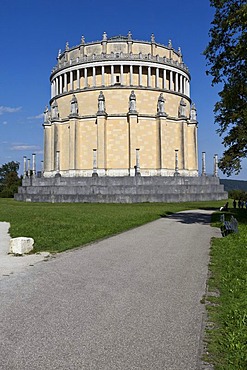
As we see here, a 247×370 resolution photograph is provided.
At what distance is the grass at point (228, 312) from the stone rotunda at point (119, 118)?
122ft

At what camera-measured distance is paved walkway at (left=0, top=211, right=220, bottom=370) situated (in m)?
4.09

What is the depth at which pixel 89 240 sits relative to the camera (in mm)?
13125

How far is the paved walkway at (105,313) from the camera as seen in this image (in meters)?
4.09

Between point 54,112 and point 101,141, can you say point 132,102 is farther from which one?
point 54,112

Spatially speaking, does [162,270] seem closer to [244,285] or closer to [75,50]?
[244,285]

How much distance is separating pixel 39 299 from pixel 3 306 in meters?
0.65

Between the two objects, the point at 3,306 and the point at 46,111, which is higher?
the point at 46,111

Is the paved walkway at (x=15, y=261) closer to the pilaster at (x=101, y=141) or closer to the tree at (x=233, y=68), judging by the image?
the tree at (x=233, y=68)

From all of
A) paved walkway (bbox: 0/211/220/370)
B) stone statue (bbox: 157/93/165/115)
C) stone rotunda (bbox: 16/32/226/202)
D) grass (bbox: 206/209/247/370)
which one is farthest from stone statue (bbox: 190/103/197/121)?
paved walkway (bbox: 0/211/220/370)

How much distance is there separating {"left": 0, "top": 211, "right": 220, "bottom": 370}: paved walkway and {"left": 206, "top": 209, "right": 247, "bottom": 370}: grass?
213 mm

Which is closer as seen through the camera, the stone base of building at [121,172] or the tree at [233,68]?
the tree at [233,68]

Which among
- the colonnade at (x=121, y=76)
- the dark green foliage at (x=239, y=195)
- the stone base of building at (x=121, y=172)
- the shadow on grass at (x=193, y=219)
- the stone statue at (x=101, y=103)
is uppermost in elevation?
the colonnade at (x=121, y=76)

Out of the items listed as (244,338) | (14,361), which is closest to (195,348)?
(244,338)

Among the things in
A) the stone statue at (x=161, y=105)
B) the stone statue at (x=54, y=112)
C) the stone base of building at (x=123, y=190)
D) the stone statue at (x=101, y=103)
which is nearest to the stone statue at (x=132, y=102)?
the stone statue at (x=101, y=103)
